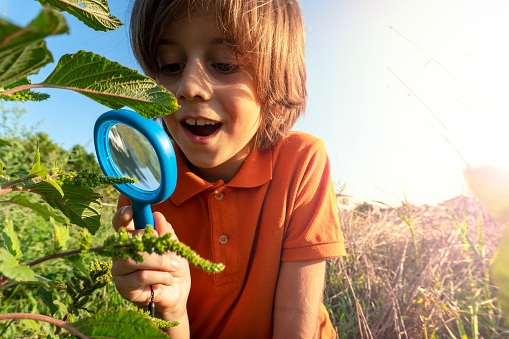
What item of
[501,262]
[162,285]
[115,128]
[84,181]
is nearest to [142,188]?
[115,128]

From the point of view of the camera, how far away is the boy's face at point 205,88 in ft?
5.17

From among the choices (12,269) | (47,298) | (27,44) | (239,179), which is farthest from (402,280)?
(27,44)

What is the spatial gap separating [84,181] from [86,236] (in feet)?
0.64

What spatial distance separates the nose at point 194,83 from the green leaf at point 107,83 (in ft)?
3.03

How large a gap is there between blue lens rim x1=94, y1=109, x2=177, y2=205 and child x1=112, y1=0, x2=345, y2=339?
51cm

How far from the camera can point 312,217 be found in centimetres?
178

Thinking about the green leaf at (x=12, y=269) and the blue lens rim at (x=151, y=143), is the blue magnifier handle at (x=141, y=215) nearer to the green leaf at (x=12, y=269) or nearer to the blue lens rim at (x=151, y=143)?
the blue lens rim at (x=151, y=143)

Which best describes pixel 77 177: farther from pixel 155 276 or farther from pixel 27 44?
pixel 155 276

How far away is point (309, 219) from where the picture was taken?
5.86 ft

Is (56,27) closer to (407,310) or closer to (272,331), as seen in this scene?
(272,331)

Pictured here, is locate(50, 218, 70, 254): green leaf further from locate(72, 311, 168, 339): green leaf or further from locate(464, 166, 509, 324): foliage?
locate(464, 166, 509, 324): foliage

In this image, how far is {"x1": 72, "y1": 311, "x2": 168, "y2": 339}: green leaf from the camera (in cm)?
46

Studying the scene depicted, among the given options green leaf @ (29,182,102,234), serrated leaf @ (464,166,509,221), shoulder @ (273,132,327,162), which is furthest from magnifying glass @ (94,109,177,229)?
shoulder @ (273,132,327,162)

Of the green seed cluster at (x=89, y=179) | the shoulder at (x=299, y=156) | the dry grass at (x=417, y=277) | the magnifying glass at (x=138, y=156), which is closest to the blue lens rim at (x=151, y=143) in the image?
the magnifying glass at (x=138, y=156)
